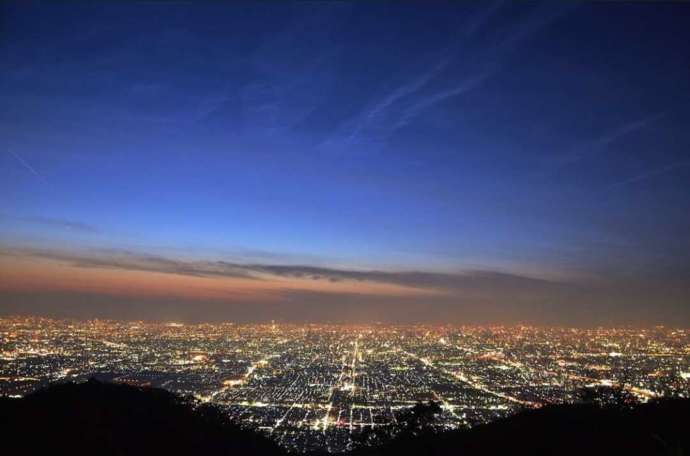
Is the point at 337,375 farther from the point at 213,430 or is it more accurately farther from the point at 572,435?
the point at 572,435

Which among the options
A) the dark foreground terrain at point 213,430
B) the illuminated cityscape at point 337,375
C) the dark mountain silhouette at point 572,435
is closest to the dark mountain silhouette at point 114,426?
the dark foreground terrain at point 213,430

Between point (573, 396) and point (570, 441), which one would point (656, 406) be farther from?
point (573, 396)

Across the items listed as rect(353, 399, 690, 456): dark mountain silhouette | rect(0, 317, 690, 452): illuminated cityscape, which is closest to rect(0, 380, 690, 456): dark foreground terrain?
rect(353, 399, 690, 456): dark mountain silhouette

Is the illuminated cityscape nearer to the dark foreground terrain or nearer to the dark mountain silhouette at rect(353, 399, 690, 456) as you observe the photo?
the dark mountain silhouette at rect(353, 399, 690, 456)

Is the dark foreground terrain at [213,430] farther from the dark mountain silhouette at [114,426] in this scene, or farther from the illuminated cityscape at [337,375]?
the illuminated cityscape at [337,375]

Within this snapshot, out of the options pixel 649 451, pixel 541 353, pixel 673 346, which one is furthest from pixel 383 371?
pixel 673 346
